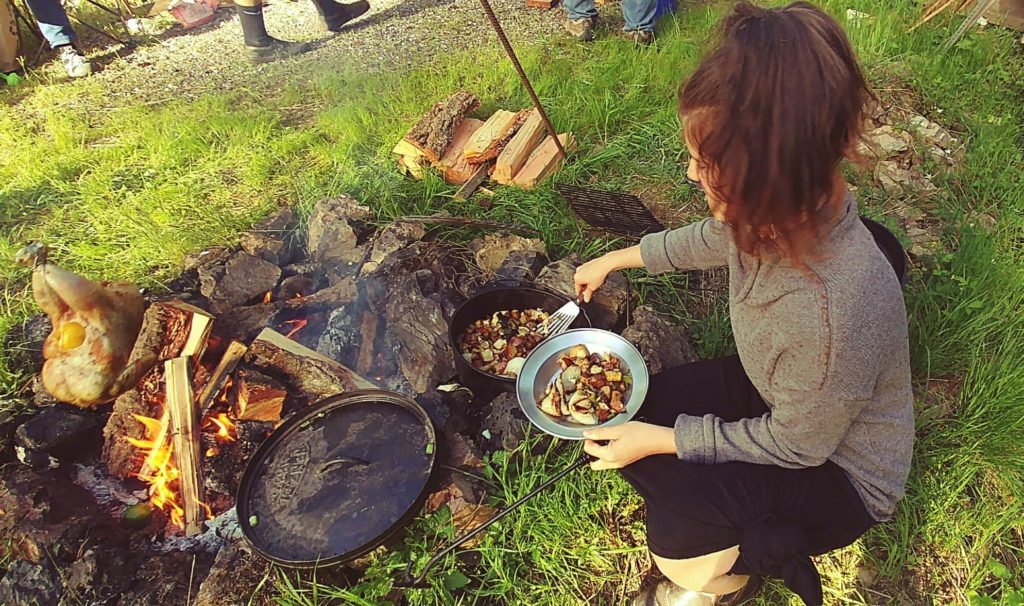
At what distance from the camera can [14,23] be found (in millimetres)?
5785

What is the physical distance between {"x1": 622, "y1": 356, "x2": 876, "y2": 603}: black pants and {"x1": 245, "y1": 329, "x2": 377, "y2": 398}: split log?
1.40 metres

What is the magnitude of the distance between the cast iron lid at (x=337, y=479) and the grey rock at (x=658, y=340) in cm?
96

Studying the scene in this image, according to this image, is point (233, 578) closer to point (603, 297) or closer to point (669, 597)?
point (669, 597)

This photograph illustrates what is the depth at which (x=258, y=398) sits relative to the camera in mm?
2570

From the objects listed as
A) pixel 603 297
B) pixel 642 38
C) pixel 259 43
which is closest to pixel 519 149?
pixel 603 297

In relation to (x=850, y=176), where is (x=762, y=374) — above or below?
above

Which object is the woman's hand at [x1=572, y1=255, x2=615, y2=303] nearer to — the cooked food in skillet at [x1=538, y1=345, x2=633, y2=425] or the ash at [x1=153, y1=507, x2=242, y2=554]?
the cooked food in skillet at [x1=538, y1=345, x2=633, y2=425]

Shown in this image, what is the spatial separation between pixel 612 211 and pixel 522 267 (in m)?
0.80

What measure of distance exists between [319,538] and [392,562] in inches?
10.9

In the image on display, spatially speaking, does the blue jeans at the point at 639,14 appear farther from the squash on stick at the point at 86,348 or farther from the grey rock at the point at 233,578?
the grey rock at the point at 233,578

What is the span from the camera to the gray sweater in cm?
143

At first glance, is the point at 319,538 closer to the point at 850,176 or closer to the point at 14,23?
the point at 850,176

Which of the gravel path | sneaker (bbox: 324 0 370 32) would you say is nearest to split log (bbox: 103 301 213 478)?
the gravel path

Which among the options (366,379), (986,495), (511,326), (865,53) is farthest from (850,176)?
(366,379)
